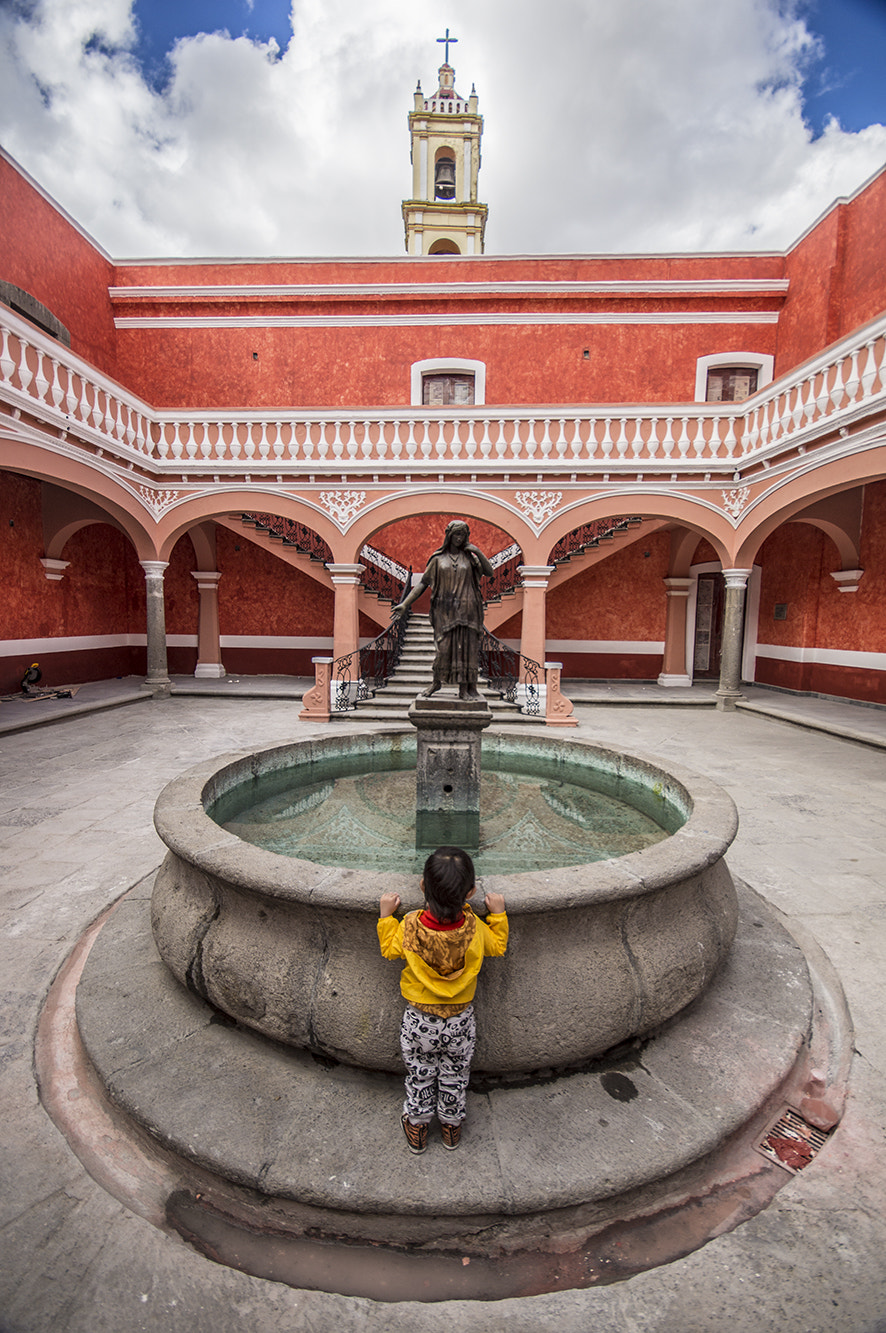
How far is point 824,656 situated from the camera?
1112 cm

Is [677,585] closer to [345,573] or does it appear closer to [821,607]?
[821,607]

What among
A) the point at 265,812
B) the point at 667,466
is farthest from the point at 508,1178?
the point at 667,466

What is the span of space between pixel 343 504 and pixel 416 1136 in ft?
31.6

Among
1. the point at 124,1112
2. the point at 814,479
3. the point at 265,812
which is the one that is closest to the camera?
the point at 124,1112

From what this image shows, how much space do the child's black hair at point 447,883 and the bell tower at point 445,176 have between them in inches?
1133

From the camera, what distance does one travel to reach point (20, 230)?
10.2 m

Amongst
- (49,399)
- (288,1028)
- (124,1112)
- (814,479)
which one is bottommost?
(124,1112)

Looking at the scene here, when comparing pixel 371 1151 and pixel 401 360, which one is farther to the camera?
pixel 401 360

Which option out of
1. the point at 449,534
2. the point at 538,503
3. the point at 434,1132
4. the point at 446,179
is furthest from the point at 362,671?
the point at 446,179

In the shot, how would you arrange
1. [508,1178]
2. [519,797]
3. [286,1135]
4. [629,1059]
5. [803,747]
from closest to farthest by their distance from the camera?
[508,1178], [286,1135], [629,1059], [519,797], [803,747]

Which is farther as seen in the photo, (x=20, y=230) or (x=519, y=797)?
(x=20, y=230)

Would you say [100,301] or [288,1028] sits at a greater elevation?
[100,301]

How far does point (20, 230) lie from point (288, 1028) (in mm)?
13678

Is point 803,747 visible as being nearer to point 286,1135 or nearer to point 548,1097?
point 548,1097
